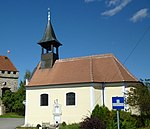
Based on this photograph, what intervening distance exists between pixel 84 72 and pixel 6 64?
31.1m

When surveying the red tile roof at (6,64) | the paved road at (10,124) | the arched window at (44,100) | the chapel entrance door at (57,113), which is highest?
the red tile roof at (6,64)

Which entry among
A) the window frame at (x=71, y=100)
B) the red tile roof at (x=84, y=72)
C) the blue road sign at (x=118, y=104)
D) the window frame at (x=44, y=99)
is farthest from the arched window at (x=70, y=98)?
the blue road sign at (x=118, y=104)

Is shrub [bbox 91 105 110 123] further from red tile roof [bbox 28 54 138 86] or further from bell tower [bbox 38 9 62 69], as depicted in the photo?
bell tower [bbox 38 9 62 69]

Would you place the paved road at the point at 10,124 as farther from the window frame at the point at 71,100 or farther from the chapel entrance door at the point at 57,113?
the window frame at the point at 71,100

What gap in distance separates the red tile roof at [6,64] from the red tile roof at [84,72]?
76.3 feet

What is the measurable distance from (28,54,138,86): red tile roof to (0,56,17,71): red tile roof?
76.3 feet

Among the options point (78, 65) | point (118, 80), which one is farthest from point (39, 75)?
point (118, 80)

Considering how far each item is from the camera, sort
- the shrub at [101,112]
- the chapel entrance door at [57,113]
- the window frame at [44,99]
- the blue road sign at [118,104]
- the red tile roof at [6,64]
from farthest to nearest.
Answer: the red tile roof at [6,64]
the window frame at [44,99]
the chapel entrance door at [57,113]
the shrub at [101,112]
the blue road sign at [118,104]

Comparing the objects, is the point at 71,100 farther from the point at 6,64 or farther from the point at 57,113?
the point at 6,64

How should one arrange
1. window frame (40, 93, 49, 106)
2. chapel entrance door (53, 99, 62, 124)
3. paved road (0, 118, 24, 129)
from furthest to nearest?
window frame (40, 93, 49, 106)
paved road (0, 118, 24, 129)
chapel entrance door (53, 99, 62, 124)

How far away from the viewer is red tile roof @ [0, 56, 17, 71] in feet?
178

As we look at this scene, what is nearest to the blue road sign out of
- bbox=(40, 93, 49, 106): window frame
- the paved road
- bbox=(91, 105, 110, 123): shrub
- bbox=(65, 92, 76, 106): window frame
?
bbox=(91, 105, 110, 123): shrub

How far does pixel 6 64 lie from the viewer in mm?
55906

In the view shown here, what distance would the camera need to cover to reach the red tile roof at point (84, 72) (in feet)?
92.9
